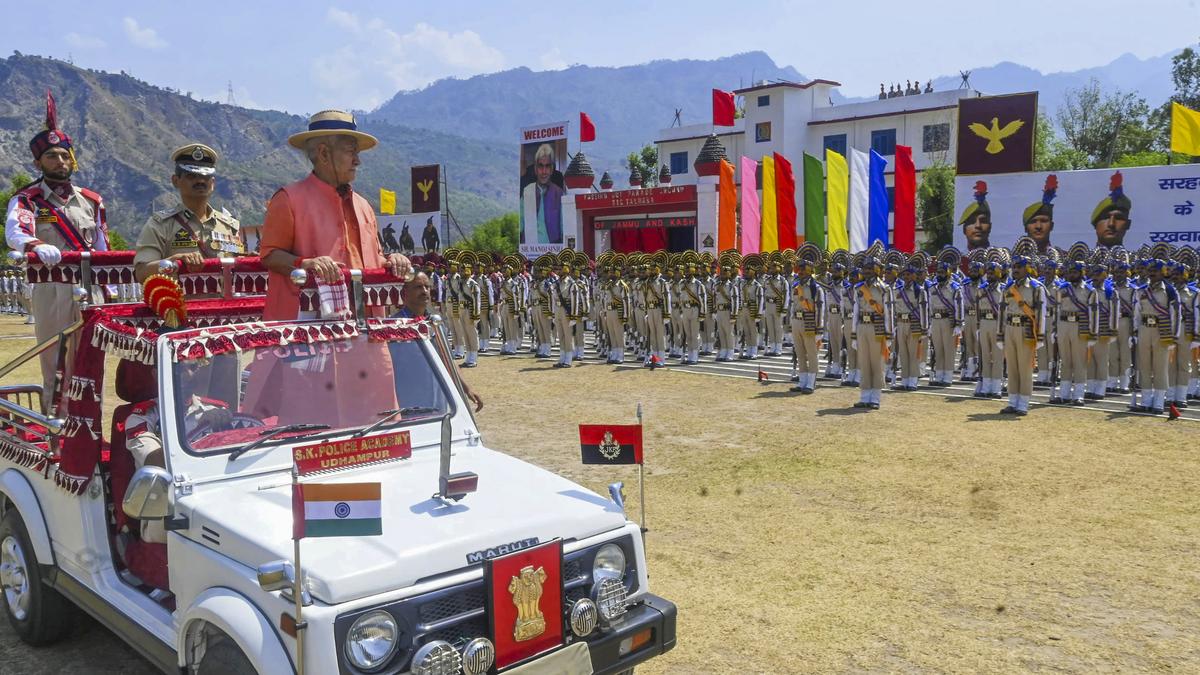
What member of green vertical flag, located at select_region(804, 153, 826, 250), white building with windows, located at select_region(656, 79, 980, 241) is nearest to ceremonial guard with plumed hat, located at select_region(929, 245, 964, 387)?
green vertical flag, located at select_region(804, 153, 826, 250)

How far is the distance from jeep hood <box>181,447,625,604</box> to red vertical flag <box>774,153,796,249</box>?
20.3m

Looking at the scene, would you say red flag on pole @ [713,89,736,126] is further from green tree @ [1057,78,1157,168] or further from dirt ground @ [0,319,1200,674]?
green tree @ [1057,78,1157,168]

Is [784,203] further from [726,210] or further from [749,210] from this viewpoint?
A: [726,210]

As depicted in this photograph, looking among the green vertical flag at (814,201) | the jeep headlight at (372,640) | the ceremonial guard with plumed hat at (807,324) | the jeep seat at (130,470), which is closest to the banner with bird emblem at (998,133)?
the green vertical flag at (814,201)

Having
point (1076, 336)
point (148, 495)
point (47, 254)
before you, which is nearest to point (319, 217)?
point (47, 254)

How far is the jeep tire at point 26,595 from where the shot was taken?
4.75 metres

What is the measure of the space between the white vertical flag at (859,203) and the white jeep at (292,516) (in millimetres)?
16918

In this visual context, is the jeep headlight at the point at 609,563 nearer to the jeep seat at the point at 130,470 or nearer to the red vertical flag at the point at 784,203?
the jeep seat at the point at 130,470

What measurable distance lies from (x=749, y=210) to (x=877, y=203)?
5091mm

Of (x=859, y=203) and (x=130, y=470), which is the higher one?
(x=859, y=203)

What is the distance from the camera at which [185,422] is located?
3.85 meters

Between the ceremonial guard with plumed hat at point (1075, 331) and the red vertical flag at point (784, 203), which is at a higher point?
the red vertical flag at point (784, 203)

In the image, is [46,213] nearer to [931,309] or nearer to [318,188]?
[318,188]

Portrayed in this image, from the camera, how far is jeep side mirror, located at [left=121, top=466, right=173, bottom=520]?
134 inches
